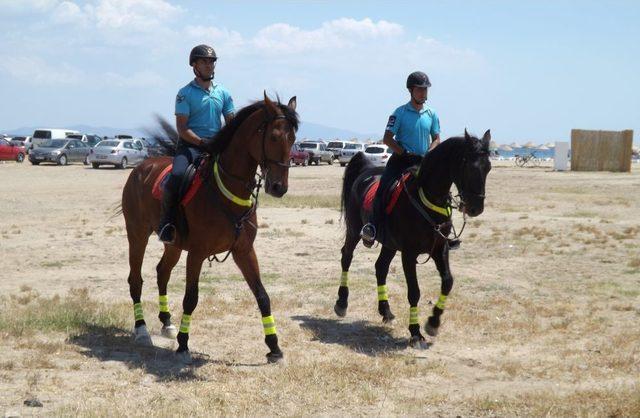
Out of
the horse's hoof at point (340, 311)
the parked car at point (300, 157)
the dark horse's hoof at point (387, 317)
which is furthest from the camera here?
the parked car at point (300, 157)

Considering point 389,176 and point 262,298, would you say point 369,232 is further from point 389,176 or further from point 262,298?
point 262,298

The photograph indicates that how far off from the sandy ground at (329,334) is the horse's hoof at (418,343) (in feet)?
0.34

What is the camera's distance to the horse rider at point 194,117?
820 centimetres

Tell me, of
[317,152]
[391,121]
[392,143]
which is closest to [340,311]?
[392,143]

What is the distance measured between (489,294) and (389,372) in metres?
4.57

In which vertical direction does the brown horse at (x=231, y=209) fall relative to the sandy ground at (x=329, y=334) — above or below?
above

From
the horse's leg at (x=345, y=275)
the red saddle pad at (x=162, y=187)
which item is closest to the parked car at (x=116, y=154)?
the horse's leg at (x=345, y=275)

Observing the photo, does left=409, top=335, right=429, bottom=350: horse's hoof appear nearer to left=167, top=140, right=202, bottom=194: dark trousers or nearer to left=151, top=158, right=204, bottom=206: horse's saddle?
left=151, top=158, right=204, bottom=206: horse's saddle

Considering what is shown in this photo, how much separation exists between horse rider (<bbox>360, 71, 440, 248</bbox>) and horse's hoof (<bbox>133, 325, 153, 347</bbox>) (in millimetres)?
2856

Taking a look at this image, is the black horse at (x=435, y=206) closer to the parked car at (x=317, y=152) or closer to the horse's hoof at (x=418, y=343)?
the horse's hoof at (x=418, y=343)

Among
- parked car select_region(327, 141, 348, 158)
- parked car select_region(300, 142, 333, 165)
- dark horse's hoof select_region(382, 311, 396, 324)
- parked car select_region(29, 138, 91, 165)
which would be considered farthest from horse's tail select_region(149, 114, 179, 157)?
parked car select_region(327, 141, 348, 158)

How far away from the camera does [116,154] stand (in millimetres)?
46531

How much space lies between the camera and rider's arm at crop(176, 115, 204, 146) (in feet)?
27.2

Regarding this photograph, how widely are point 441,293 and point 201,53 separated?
155 inches
